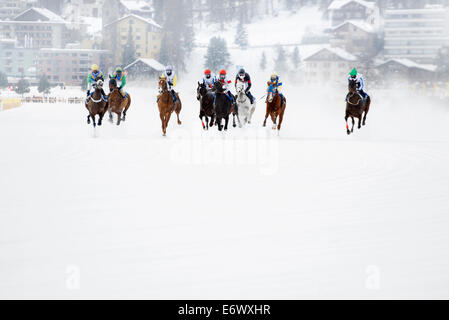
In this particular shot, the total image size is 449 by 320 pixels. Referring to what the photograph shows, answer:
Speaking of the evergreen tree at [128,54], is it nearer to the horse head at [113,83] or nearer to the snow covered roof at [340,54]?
the snow covered roof at [340,54]

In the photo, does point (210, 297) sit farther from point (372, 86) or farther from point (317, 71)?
point (317, 71)

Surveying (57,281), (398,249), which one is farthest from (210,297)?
(398,249)

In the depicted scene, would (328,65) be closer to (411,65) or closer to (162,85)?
(411,65)

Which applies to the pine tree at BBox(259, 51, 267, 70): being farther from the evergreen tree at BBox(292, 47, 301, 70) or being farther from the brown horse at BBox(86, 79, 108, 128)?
the brown horse at BBox(86, 79, 108, 128)

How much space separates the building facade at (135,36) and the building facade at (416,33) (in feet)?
119

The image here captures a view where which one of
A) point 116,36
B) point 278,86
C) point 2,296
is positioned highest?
point 116,36

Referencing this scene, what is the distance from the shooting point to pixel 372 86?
7262cm

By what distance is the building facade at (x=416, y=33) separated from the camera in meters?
101

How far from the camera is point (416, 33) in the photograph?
334ft

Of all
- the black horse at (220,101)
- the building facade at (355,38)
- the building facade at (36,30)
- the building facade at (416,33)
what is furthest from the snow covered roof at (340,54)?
the black horse at (220,101)

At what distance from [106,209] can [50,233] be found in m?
1.46

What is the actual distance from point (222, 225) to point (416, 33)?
328 feet

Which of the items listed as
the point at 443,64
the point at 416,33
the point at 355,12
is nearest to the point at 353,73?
the point at 443,64

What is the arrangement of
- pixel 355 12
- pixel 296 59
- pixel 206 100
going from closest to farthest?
1. pixel 206 100
2. pixel 296 59
3. pixel 355 12
